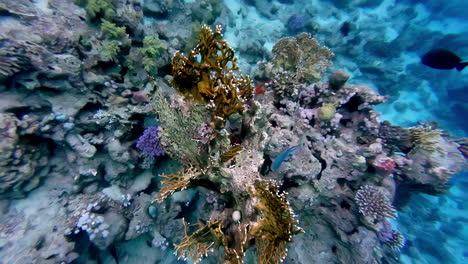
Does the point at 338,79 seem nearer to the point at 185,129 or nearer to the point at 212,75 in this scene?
the point at 212,75

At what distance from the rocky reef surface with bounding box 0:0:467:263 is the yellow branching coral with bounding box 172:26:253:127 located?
0.03 meters

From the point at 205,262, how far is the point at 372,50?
1605cm

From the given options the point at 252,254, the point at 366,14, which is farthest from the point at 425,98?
the point at 252,254

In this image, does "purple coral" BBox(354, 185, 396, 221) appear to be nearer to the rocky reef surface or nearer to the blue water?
the rocky reef surface

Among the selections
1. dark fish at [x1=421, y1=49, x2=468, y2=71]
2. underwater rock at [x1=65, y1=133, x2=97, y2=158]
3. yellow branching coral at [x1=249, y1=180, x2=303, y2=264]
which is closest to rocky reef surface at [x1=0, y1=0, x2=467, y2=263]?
underwater rock at [x1=65, y1=133, x2=97, y2=158]

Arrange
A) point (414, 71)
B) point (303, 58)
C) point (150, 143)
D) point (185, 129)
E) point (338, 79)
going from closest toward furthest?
point (185, 129) → point (150, 143) → point (338, 79) → point (303, 58) → point (414, 71)

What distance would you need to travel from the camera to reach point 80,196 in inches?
187

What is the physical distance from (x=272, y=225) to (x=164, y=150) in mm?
2655

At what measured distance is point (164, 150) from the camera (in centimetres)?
412

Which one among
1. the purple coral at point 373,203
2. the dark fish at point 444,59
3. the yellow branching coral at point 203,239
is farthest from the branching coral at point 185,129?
the dark fish at point 444,59

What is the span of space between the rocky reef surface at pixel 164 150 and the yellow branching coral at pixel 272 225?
0.99 feet

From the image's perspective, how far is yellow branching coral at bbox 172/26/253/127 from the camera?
9.35 feet

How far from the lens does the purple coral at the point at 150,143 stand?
465 centimetres

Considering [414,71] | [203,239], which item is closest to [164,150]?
[203,239]
